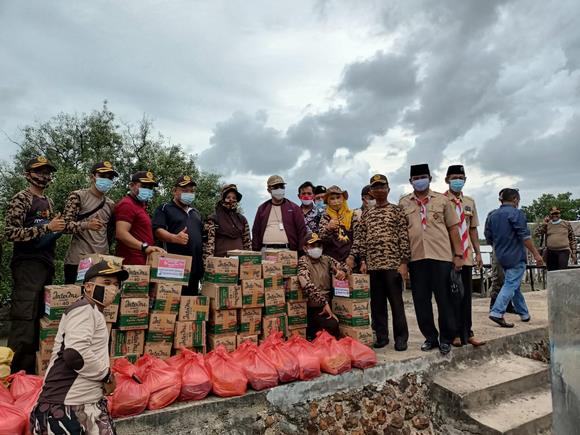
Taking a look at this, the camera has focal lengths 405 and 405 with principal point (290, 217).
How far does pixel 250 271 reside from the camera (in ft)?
14.3

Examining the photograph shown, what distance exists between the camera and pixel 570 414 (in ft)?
7.84

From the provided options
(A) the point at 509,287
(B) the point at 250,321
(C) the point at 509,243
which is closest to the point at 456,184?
(C) the point at 509,243

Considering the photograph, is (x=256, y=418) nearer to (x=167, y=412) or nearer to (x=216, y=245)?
(x=167, y=412)

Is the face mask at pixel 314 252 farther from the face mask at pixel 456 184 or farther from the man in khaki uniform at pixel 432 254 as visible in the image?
the face mask at pixel 456 184

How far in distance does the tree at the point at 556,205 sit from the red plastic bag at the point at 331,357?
154 ft

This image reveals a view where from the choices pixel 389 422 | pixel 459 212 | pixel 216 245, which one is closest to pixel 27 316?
pixel 216 245

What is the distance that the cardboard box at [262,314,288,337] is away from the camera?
14.5ft

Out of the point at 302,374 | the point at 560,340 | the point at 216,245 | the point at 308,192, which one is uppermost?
the point at 308,192

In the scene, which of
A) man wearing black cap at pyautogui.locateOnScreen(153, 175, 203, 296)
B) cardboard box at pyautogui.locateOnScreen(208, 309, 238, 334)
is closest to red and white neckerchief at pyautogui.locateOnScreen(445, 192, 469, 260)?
cardboard box at pyautogui.locateOnScreen(208, 309, 238, 334)

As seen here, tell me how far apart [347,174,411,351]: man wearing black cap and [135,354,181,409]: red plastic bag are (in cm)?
255

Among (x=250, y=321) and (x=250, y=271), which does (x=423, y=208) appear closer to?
(x=250, y=271)

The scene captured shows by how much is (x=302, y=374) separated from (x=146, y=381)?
1.39 m

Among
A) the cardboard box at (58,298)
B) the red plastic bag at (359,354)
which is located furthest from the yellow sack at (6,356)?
the red plastic bag at (359,354)


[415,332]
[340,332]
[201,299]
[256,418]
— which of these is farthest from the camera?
[415,332]
